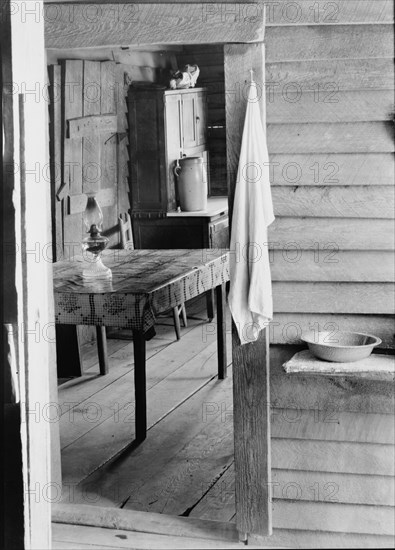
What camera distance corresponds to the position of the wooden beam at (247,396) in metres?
3.83

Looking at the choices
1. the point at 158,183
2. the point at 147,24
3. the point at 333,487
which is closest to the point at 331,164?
the point at 147,24

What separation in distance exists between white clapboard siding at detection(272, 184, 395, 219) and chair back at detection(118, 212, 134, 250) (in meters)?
4.29

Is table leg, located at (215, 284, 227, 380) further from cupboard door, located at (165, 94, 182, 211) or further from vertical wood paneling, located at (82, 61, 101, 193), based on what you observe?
cupboard door, located at (165, 94, 182, 211)

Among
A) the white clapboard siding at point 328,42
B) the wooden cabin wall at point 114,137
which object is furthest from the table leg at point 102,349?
the white clapboard siding at point 328,42

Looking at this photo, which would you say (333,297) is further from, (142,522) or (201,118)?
(201,118)

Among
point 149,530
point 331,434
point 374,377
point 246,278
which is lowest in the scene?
point 149,530

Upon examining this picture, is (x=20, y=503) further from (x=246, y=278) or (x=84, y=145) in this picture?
(x=84, y=145)

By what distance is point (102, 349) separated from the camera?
693cm

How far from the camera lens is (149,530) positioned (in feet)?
14.1

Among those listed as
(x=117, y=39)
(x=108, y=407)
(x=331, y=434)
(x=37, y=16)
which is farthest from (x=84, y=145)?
(x=37, y=16)

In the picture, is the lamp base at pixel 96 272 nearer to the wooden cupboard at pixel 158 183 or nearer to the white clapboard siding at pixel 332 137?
the white clapboard siding at pixel 332 137

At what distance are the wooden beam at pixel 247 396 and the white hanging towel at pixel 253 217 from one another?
10cm

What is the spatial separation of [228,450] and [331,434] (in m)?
1.63

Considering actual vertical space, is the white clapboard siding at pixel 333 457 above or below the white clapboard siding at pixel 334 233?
below
